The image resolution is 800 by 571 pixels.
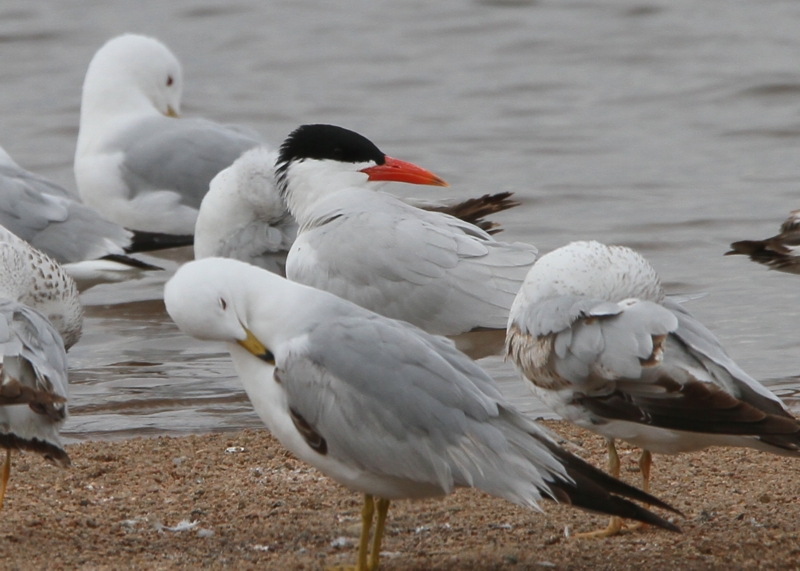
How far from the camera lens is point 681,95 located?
1302 cm

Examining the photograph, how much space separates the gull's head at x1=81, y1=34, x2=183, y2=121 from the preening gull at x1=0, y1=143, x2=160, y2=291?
1.50 m

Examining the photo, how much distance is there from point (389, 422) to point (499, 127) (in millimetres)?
8737

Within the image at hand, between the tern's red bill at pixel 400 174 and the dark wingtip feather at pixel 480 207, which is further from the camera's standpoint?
the dark wingtip feather at pixel 480 207

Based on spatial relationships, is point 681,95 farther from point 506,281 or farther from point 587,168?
point 506,281

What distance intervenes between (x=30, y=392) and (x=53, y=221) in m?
3.68

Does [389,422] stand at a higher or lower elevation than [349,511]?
higher

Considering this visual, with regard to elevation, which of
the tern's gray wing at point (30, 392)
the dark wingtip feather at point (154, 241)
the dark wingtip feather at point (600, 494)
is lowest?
the dark wingtip feather at point (154, 241)

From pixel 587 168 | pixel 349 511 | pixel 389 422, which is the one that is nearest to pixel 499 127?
pixel 587 168

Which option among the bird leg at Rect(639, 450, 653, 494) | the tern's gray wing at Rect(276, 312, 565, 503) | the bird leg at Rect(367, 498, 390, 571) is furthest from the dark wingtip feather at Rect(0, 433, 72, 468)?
the bird leg at Rect(639, 450, 653, 494)

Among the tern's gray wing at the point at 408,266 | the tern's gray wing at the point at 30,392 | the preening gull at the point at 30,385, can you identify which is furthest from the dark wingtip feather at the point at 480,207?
the tern's gray wing at the point at 30,392

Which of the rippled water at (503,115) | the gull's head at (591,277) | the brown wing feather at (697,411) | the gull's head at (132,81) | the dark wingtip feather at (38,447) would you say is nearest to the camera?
the brown wing feather at (697,411)

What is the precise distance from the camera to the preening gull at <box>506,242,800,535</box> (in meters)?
4.09

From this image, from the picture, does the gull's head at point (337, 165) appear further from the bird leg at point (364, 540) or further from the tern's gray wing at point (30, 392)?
the bird leg at point (364, 540)

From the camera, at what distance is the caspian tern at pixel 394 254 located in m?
5.94
